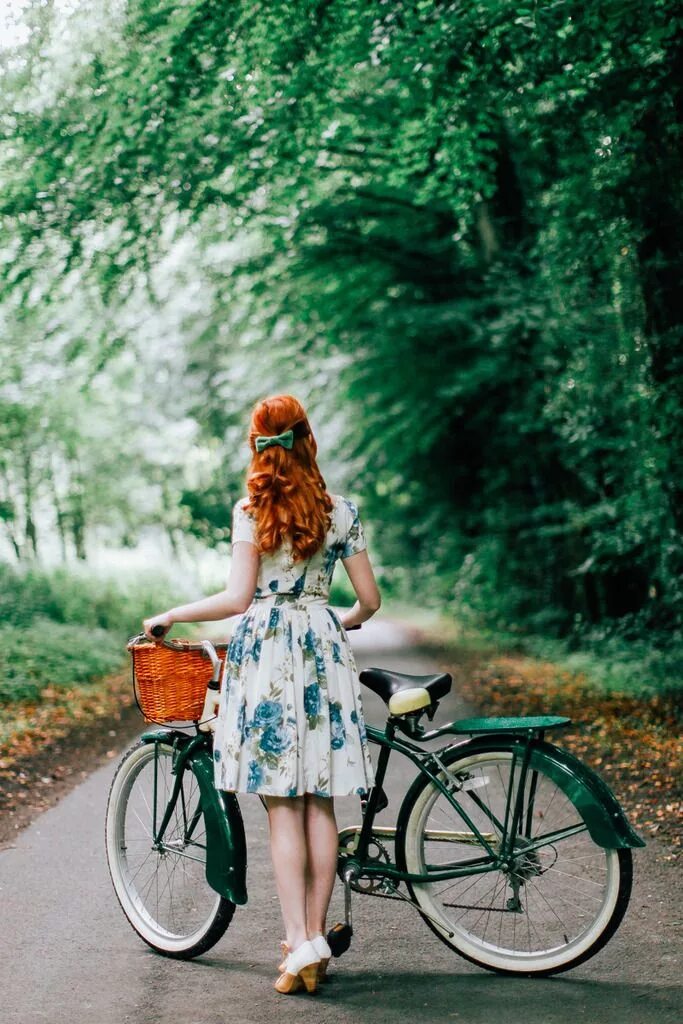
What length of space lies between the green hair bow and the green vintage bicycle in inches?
31.5

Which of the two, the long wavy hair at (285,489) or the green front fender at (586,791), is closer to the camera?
the green front fender at (586,791)

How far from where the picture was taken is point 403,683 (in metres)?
3.88

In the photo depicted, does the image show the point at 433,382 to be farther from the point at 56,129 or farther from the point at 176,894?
the point at 176,894

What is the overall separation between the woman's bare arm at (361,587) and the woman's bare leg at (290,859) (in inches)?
28.1

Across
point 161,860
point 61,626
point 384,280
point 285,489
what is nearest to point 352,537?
point 285,489

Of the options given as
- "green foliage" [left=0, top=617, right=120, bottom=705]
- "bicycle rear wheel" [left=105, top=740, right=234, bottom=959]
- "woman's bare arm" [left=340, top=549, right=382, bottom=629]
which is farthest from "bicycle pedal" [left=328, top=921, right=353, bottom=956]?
"green foliage" [left=0, top=617, right=120, bottom=705]

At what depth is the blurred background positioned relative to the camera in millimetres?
8258

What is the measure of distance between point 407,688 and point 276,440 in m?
1.04

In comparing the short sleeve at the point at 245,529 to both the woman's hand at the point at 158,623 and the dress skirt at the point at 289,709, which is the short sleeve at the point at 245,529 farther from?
the woman's hand at the point at 158,623

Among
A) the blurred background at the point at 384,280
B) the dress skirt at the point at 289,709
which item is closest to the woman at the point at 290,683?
the dress skirt at the point at 289,709

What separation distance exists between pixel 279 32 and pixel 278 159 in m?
2.15

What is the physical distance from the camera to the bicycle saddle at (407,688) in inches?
150

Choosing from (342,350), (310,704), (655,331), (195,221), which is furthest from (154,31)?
(342,350)

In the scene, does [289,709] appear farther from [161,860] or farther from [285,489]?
[161,860]
